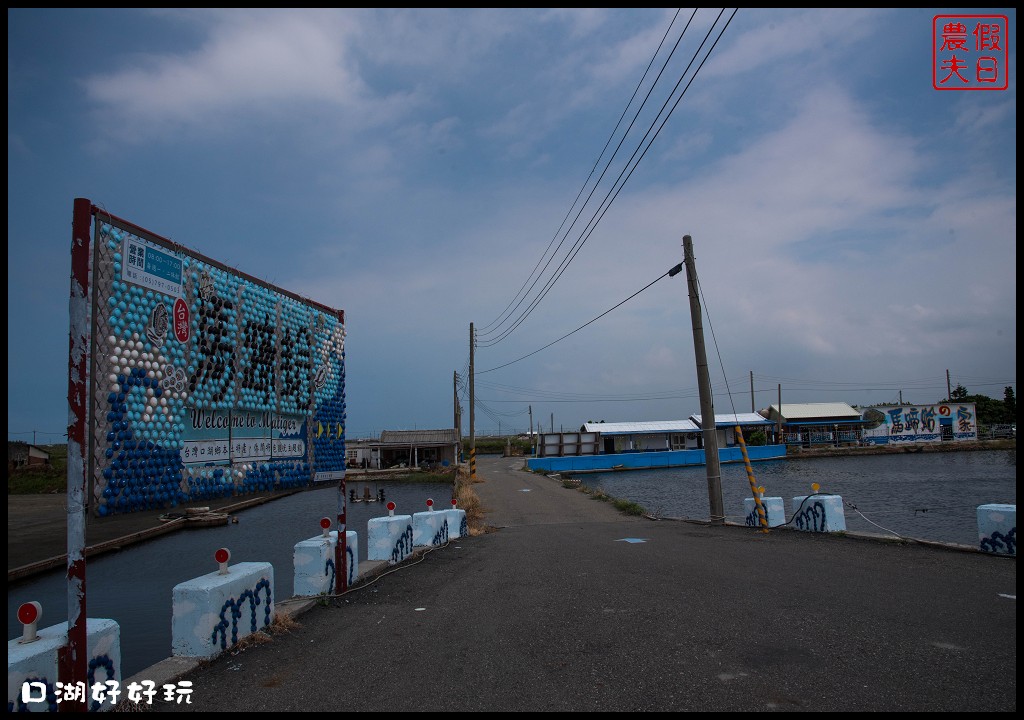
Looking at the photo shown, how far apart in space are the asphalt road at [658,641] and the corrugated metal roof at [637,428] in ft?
176

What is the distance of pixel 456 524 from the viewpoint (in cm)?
1572

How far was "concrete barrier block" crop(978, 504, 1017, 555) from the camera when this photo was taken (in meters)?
9.68

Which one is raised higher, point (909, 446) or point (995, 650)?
point (995, 650)

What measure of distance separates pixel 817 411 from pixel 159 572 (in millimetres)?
68840

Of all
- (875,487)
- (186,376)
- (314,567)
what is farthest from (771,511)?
(875,487)

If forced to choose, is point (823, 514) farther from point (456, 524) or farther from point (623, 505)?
point (623, 505)

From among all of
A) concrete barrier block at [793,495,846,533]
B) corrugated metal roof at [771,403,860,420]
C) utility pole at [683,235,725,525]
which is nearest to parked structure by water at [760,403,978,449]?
corrugated metal roof at [771,403,860,420]

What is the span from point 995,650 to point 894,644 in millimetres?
780

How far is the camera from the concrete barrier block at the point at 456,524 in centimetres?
1536

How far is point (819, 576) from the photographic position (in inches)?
343

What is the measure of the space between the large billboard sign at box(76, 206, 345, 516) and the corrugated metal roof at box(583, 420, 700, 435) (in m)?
59.0

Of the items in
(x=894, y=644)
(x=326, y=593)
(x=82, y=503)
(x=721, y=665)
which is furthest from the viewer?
(x=326, y=593)

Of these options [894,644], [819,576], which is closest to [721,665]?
[894,644]

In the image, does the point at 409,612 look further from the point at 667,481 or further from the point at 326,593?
the point at 667,481
